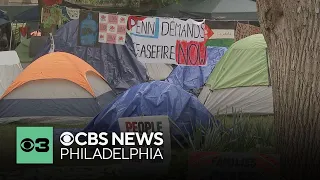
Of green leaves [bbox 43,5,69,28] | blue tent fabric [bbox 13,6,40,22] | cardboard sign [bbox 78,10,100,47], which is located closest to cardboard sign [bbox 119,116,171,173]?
cardboard sign [bbox 78,10,100,47]

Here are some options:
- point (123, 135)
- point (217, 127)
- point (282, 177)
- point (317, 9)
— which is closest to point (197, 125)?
point (217, 127)

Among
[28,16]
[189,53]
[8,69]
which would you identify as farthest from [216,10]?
[8,69]

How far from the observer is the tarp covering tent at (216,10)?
2408 cm

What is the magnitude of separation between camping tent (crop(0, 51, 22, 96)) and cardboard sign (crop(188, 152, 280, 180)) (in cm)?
587

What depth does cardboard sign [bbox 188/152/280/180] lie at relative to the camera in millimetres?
5395

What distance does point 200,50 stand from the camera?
1196 centimetres

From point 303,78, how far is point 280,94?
1.01 ft

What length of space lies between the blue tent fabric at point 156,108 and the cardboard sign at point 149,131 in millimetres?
795

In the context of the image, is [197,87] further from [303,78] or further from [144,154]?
[303,78]

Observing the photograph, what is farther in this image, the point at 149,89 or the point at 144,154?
the point at 149,89

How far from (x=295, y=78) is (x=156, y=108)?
11.2 ft

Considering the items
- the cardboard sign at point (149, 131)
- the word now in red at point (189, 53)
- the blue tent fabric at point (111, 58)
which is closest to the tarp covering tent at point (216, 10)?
the blue tent fabric at point (111, 58)

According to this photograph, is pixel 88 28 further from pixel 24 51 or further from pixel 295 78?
pixel 295 78

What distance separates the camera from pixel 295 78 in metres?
5.14
